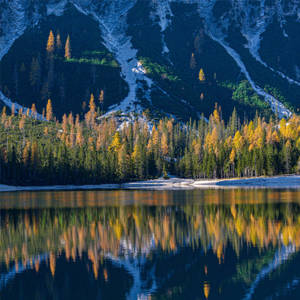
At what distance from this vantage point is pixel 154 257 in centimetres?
2942

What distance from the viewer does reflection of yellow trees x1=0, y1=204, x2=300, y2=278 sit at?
106ft

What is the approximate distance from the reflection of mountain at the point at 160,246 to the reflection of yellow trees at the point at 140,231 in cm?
6

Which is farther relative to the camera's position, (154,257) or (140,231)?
(140,231)

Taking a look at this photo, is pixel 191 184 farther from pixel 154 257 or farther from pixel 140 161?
pixel 154 257

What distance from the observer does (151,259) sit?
28.9 metres

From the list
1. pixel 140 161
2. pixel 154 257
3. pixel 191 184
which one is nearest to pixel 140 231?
pixel 154 257

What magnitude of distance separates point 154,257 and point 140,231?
1025cm

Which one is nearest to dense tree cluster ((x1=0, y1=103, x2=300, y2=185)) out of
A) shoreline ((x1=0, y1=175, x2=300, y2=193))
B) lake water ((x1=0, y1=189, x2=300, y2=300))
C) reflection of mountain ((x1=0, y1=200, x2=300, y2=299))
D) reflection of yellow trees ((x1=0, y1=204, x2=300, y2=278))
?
shoreline ((x1=0, y1=175, x2=300, y2=193))

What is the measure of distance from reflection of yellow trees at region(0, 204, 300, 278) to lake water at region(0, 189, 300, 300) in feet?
0.23

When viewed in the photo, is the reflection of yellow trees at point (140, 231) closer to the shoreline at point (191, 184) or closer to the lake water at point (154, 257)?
the lake water at point (154, 257)

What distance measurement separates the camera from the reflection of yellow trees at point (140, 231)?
32.2 metres

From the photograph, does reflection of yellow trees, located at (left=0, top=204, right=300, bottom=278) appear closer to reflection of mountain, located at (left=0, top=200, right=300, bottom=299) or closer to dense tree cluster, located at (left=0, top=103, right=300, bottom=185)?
reflection of mountain, located at (left=0, top=200, right=300, bottom=299)

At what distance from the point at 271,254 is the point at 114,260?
356 inches

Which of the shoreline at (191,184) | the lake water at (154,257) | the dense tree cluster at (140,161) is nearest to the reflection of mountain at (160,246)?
the lake water at (154,257)
